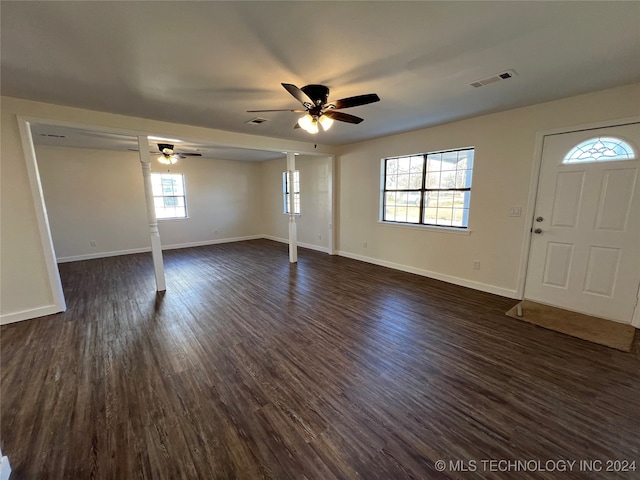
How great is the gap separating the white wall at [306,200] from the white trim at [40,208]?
4.94 metres

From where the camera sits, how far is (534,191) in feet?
11.3

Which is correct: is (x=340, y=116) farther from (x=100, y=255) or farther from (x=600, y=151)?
(x=100, y=255)

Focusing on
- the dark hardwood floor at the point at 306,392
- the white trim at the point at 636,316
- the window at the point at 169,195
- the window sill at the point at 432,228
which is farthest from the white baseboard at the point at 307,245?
the white trim at the point at 636,316

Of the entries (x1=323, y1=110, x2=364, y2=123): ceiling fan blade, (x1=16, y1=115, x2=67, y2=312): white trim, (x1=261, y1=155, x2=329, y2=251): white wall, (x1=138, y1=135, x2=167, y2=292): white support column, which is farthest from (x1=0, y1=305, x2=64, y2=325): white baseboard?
(x1=261, y1=155, x2=329, y2=251): white wall

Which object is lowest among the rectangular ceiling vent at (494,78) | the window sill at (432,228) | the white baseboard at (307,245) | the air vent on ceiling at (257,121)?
the white baseboard at (307,245)

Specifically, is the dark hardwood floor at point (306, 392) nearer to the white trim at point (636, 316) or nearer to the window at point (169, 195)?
the white trim at point (636, 316)

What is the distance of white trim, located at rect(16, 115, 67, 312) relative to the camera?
120 inches

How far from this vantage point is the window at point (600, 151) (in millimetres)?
2841

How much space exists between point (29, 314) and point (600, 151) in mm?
7172

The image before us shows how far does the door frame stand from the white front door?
4 centimetres

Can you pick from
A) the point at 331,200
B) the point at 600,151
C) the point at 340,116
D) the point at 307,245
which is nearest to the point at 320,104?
the point at 340,116

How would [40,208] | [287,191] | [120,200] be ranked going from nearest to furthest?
[40,208], [120,200], [287,191]

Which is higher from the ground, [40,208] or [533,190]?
[533,190]

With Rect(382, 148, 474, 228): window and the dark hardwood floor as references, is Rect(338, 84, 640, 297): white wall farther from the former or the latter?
the dark hardwood floor
